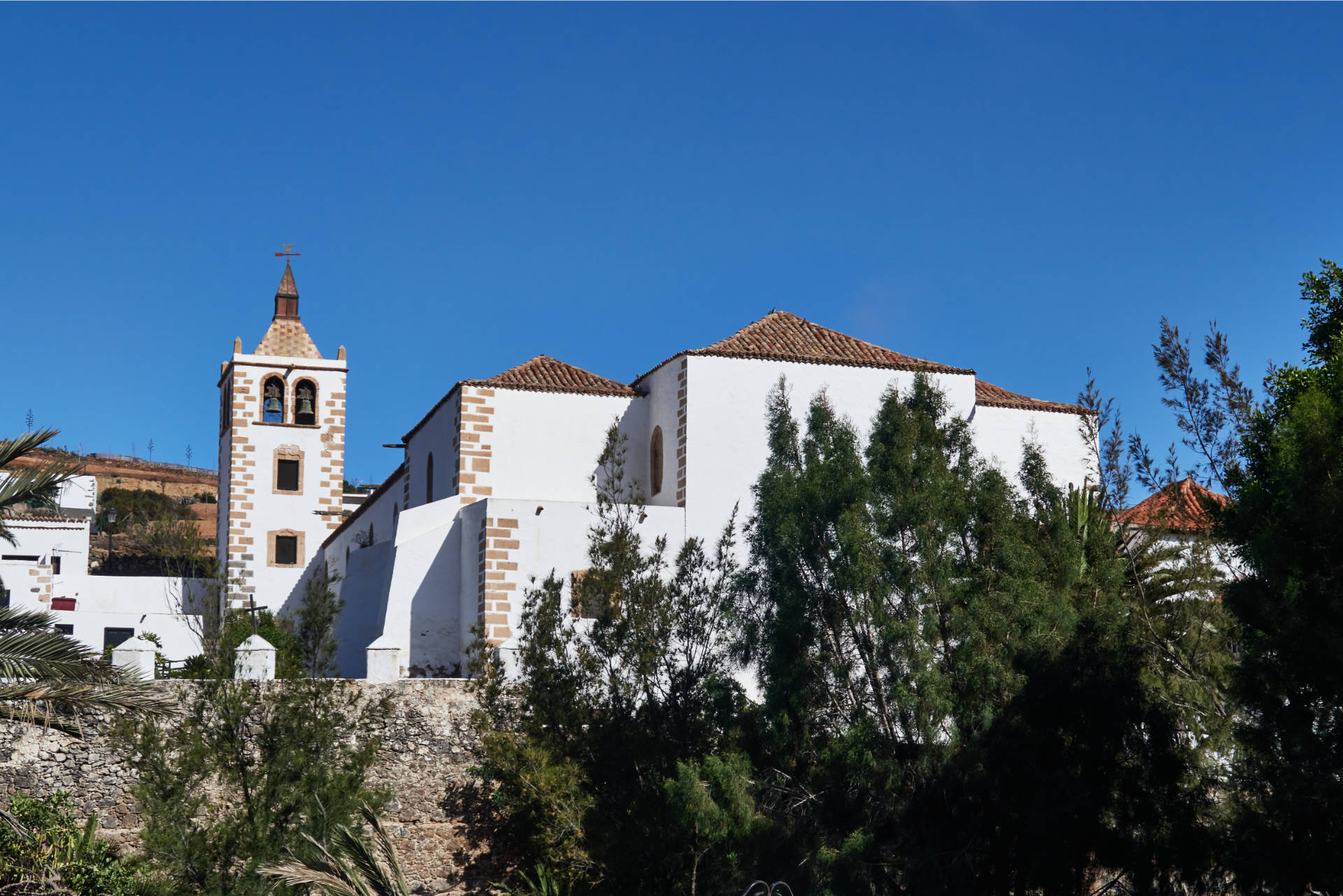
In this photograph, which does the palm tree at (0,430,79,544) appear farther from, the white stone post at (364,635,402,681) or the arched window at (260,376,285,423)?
the arched window at (260,376,285,423)

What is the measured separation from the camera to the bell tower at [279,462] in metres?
32.8

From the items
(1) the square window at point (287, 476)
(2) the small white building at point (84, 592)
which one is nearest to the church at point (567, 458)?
(1) the square window at point (287, 476)

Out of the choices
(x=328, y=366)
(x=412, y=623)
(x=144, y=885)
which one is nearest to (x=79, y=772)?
(x=144, y=885)

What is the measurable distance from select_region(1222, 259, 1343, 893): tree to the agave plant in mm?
6701

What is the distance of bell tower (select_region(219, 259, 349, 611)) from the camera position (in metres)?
32.8

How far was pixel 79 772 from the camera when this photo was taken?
1530cm

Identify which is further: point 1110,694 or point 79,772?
point 79,772

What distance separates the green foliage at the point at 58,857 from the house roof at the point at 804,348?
10.9 metres

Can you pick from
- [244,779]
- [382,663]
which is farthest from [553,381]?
[244,779]

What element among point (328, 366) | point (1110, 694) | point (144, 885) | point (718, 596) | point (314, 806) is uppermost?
point (328, 366)

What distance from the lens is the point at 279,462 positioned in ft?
110

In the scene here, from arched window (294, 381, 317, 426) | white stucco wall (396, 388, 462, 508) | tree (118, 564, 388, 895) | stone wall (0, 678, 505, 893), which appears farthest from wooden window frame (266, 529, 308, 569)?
tree (118, 564, 388, 895)

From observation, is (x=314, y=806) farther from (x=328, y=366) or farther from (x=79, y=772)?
(x=328, y=366)

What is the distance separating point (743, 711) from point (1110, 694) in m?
3.88
